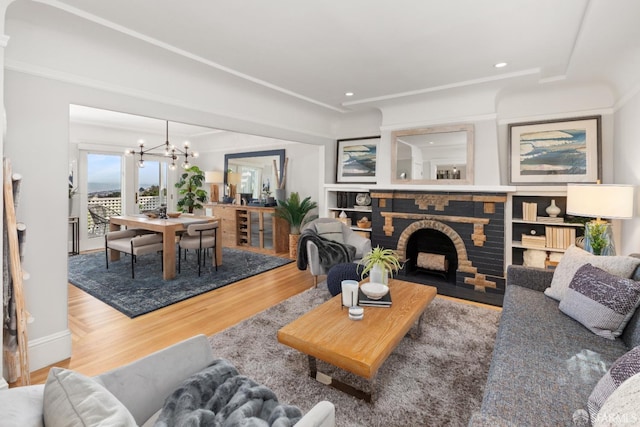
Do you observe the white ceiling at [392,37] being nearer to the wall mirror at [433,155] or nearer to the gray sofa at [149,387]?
the wall mirror at [433,155]

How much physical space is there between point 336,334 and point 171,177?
6898 mm

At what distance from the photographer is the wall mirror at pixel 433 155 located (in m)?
4.10

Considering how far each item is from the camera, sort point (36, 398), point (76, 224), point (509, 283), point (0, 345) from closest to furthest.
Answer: point (36, 398) → point (0, 345) → point (509, 283) → point (76, 224)

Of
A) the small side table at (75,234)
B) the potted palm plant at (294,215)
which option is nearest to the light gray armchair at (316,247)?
the potted palm plant at (294,215)

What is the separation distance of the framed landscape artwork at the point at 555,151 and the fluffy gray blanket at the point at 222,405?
158 inches

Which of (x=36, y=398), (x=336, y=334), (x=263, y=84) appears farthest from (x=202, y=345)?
(x=263, y=84)

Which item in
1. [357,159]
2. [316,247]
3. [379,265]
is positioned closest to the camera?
[379,265]

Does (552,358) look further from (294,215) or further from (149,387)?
(294,215)

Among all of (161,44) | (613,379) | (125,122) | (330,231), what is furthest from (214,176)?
(613,379)

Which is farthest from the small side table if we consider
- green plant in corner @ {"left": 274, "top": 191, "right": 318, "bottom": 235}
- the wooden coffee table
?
the wooden coffee table

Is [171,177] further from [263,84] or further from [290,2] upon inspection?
[290,2]

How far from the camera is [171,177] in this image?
757 centimetres

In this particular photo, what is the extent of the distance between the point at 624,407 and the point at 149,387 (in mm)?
1623

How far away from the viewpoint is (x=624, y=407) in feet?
3.15
